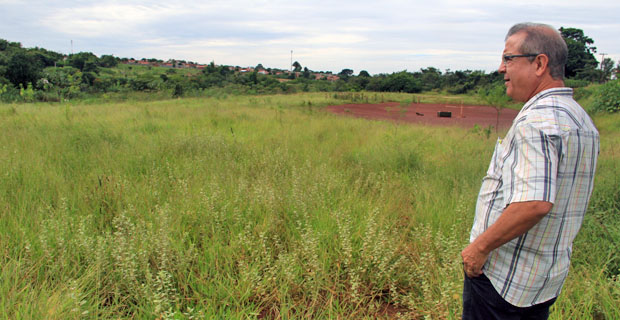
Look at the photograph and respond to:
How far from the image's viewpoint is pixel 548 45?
1.39 m

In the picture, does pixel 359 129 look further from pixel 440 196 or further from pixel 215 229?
pixel 215 229

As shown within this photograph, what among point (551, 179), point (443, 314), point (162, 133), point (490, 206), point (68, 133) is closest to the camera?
point (551, 179)

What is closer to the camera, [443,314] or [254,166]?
[443,314]

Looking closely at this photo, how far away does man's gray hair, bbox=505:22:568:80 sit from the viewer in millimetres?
1388

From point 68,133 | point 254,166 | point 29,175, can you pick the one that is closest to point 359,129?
point 254,166

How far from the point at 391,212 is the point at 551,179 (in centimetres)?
268

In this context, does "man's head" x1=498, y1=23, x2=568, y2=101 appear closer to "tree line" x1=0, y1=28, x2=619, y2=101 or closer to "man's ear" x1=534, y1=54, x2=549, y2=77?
"man's ear" x1=534, y1=54, x2=549, y2=77

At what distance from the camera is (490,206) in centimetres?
157

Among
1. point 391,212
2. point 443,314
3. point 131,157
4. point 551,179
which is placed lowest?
point 443,314

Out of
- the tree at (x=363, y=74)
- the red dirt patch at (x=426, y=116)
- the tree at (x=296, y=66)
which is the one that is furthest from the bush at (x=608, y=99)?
the tree at (x=296, y=66)

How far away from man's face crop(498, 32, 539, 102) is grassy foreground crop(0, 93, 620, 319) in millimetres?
1520

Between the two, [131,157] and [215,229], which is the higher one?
[131,157]

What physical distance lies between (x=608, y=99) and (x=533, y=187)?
19.0 metres

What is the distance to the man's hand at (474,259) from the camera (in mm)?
1536
